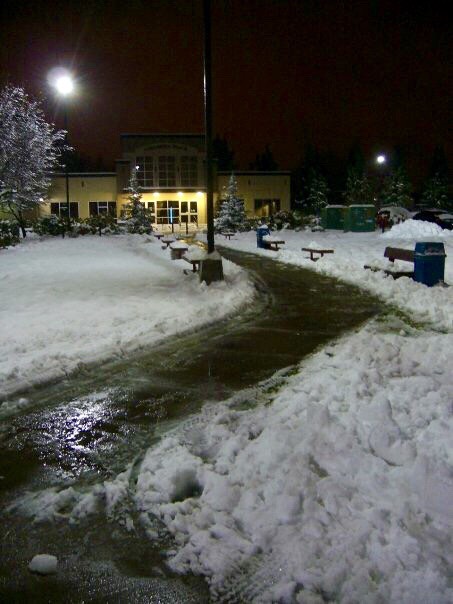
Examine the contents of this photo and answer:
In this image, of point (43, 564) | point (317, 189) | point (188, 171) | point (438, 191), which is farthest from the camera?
point (317, 189)

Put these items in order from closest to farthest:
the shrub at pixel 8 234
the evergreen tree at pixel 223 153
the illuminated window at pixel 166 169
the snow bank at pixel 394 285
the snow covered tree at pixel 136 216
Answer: the snow bank at pixel 394 285 → the shrub at pixel 8 234 → the snow covered tree at pixel 136 216 → the illuminated window at pixel 166 169 → the evergreen tree at pixel 223 153

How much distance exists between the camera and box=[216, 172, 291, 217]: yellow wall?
206 ft

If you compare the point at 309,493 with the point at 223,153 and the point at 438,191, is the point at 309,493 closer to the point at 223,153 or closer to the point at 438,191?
the point at 438,191

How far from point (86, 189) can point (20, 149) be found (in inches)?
1044

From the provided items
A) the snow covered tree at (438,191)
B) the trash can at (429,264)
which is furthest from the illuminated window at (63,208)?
the trash can at (429,264)

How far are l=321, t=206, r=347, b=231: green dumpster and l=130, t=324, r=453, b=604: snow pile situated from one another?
134 feet

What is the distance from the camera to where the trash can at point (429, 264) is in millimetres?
12727

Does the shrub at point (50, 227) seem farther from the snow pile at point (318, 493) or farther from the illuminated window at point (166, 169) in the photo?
the snow pile at point (318, 493)

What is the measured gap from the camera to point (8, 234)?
105ft

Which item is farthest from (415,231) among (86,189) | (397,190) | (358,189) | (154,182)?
(86,189)

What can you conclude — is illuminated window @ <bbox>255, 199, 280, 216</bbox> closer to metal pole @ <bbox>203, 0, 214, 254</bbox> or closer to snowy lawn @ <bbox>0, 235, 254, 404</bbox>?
snowy lawn @ <bbox>0, 235, 254, 404</bbox>

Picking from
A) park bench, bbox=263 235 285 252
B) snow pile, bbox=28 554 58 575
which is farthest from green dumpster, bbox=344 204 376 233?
snow pile, bbox=28 554 58 575

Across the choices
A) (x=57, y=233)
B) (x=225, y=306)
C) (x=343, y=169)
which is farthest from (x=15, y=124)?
(x=343, y=169)

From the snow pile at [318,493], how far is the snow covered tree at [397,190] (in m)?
60.2
